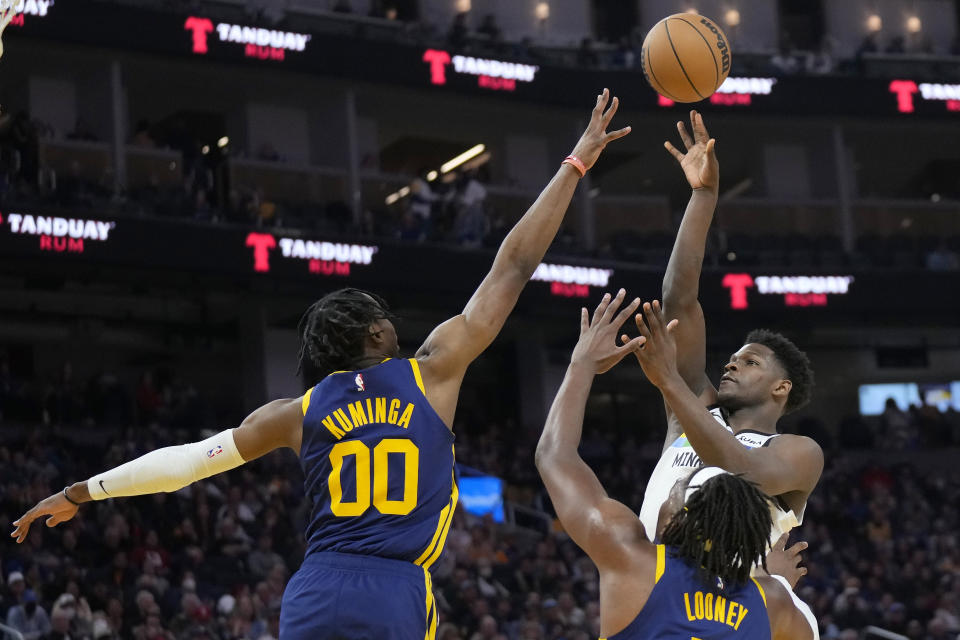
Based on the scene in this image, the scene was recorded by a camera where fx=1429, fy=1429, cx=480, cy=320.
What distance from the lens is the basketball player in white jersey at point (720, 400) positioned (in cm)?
483

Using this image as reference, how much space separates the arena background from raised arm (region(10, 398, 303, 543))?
819 cm

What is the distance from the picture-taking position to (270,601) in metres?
14.1

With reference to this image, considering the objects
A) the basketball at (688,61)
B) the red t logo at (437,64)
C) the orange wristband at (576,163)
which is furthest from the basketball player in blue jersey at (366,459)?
the red t logo at (437,64)

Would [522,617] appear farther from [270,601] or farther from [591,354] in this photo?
[591,354]

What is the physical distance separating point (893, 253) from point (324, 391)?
22299 millimetres

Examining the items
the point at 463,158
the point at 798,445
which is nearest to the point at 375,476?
the point at 798,445

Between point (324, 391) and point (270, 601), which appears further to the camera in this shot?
point (270, 601)

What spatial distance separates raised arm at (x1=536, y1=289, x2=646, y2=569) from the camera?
13.2 feet

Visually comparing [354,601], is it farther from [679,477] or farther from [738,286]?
[738,286]

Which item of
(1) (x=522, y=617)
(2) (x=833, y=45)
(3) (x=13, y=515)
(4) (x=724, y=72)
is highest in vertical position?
(2) (x=833, y=45)

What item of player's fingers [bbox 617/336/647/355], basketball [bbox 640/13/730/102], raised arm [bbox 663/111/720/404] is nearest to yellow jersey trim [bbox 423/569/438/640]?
player's fingers [bbox 617/336/647/355]

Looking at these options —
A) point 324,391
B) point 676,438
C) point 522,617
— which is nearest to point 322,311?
point 324,391

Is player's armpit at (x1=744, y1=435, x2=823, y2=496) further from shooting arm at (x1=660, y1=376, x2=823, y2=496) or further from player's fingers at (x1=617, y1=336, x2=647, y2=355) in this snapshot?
player's fingers at (x1=617, y1=336, x2=647, y2=355)

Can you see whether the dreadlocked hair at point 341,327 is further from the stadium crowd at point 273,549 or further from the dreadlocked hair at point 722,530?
the stadium crowd at point 273,549
